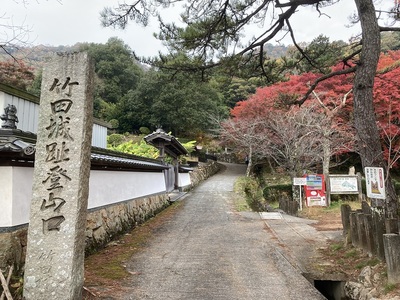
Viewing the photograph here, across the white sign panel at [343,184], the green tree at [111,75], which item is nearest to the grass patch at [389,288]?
the white sign panel at [343,184]

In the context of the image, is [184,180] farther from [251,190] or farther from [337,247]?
[337,247]

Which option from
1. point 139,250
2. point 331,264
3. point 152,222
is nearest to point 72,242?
point 139,250

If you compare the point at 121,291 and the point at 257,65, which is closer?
the point at 121,291

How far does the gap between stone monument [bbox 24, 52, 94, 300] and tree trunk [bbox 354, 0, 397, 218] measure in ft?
16.9

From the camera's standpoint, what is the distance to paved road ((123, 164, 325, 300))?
4.11 metres

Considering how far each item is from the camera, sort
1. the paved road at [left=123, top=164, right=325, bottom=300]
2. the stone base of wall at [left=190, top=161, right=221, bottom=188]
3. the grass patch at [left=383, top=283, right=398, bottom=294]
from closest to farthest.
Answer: the grass patch at [left=383, top=283, right=398, bottom=294] → the paved road at [left=123, top=164, right=325, bottom=300] → the stone base of wall at [left=190, top=161, right=221, bottom=188]

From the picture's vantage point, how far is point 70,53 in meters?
3.99

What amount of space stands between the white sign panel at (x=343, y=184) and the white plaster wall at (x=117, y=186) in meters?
8.90

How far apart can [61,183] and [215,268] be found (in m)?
2.99

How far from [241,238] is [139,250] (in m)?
2.67

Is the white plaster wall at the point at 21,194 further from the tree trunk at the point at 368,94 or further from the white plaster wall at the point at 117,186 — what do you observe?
the tree trunk at the point at 368,94

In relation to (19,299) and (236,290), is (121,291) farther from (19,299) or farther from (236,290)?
(236,290)

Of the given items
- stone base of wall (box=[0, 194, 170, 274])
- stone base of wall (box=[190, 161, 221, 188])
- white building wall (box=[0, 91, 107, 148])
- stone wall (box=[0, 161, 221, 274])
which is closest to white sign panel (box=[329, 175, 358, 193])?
stone wall (box=[0, 161, 221, 274])

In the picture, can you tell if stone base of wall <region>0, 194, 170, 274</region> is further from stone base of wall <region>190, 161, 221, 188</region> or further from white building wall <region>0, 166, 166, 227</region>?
stone base of wall <region>190, 161, 221, 188</region>
